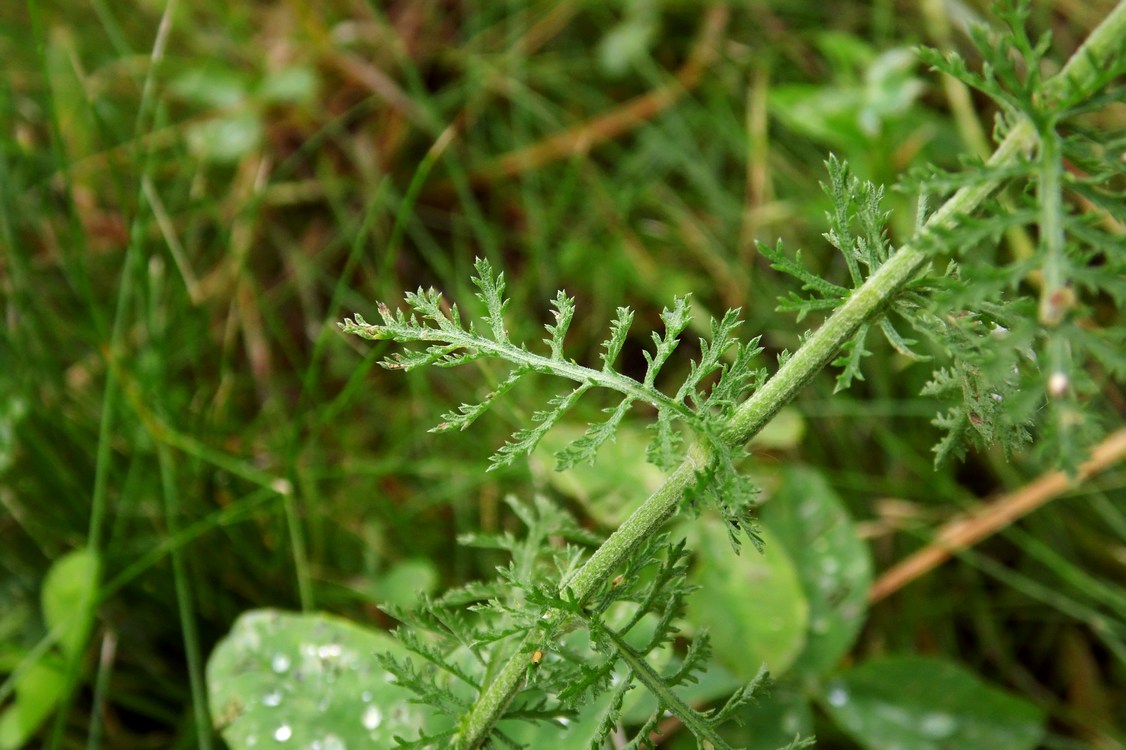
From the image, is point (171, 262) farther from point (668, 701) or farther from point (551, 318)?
point (668, 701)

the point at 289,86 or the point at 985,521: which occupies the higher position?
the point at 289,86

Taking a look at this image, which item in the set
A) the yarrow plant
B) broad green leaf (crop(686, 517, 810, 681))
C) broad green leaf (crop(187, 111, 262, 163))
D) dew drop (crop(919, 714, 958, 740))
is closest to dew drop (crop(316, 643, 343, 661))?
the yarrow plant

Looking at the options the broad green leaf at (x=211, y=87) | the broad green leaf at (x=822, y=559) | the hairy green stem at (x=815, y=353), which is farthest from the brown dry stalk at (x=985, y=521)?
the broad green leaf at (x=211, y=87)

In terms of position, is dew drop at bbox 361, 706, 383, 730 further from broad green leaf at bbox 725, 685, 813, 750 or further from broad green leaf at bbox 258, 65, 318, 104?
broad green leaf at bbox 258, 65, 318, 104

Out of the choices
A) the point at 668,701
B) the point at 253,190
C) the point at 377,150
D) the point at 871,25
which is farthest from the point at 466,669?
the point at 871,25

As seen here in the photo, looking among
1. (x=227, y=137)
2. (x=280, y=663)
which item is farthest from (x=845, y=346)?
(x=227, y=137)

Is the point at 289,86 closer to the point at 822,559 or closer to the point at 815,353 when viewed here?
the point at 822,559

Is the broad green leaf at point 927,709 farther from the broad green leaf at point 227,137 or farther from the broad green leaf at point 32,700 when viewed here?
the broad green leaf at point 227,137
